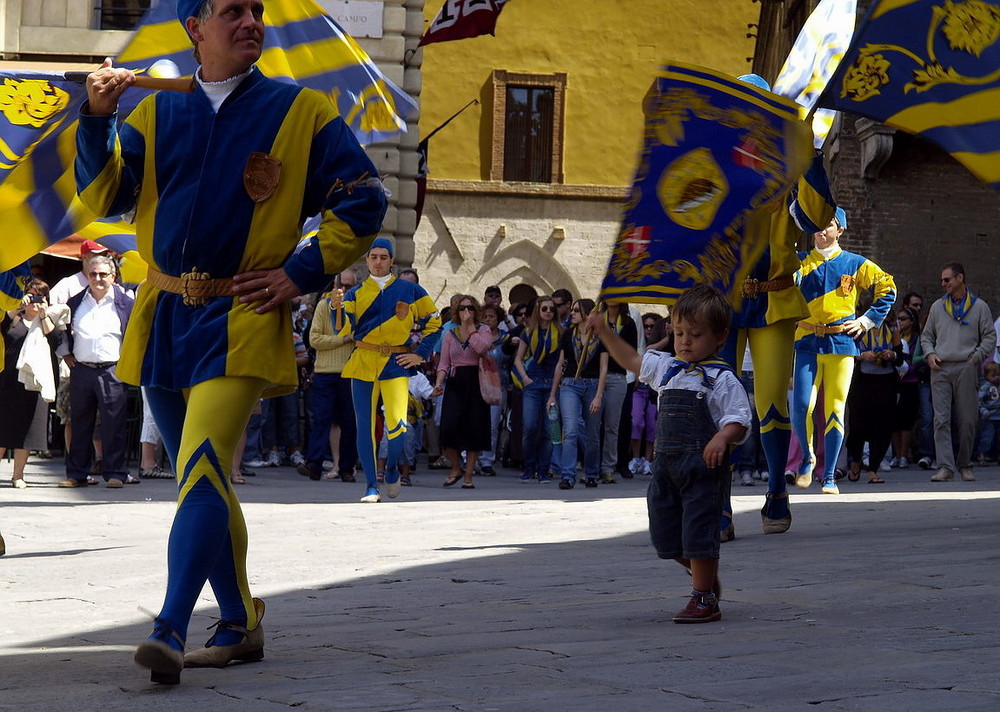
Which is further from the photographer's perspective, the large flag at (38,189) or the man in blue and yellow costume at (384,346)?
the man in blue and yellow costume at (384,346)

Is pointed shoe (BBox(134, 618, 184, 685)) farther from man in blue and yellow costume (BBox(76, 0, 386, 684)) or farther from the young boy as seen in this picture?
the young boy

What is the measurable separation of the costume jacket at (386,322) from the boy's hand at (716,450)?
22.3 ft

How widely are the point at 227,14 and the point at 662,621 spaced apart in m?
2.57

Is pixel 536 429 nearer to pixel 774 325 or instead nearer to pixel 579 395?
pixel 579 395

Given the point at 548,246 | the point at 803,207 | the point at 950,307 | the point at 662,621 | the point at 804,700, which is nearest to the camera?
the point at 804,700

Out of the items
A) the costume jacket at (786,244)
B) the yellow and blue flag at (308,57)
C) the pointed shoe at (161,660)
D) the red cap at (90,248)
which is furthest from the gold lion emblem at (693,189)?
the red cap at (90,248)

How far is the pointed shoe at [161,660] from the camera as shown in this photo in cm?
424

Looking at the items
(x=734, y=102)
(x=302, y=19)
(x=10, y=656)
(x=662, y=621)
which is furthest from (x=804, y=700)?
(x=302, y=19)

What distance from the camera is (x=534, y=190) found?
41.2 meters

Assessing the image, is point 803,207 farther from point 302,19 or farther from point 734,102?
point 302,19

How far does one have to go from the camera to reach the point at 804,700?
4.05 metres

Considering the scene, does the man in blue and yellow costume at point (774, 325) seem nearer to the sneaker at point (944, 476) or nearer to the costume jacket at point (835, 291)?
the costume jacket at point (835, 291)

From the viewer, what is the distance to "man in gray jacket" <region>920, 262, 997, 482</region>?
1527 cm

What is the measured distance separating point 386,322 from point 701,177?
613cm
